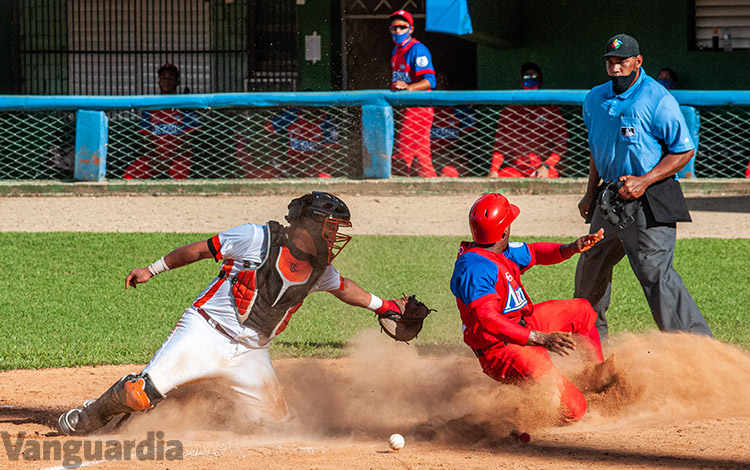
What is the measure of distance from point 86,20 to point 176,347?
12130mm

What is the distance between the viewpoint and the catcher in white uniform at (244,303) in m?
5.07

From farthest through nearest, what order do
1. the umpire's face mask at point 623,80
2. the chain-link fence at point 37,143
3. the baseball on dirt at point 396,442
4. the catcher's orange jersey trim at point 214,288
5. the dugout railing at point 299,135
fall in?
1. the chain-link fence at point 37,143
2. the dugout railing at point 299,135
3. the umpire's face mask at point 623,80
4. the catcher's orange jersey trim at point 214,288
5. the baseball on dirt at point 396,442

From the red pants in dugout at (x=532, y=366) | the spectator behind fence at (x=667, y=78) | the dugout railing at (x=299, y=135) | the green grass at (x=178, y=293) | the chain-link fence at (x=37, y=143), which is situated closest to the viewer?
the red pants in dugout at (x=532, y=366)

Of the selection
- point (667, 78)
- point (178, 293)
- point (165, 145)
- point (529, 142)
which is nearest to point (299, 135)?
point (165, 145)

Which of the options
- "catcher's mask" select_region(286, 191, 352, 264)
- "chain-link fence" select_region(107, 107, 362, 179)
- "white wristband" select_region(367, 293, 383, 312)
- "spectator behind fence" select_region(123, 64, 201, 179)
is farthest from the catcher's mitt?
"spectator behind fence" select_region(123, 64, 201, 179)

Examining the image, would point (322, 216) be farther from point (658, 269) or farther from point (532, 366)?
point (658, 269)

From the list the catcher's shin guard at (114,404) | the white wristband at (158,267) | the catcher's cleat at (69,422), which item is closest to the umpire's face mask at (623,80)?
the white wristband at (158,267)

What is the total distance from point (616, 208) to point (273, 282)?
2182 millimetres

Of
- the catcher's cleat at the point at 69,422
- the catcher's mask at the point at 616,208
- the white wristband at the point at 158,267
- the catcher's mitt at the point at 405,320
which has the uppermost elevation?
the catcher's mask at the point at 616,208

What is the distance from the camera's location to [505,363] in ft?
17.1

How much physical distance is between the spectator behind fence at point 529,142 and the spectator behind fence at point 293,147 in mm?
2074

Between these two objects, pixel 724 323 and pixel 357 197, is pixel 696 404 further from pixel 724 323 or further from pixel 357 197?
pixel 357 197

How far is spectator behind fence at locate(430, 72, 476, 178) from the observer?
40.3 feet

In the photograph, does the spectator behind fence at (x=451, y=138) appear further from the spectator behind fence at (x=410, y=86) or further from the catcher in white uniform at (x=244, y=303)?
the catcher in white uniform at (x=244, y=303)
